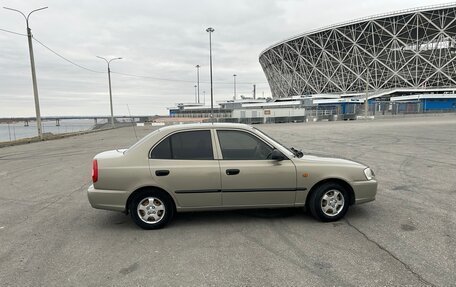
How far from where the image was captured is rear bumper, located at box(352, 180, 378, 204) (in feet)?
14.9

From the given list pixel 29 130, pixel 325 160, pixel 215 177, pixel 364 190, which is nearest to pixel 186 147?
pixel 215 177

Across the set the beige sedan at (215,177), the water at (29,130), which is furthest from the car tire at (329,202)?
the water at (29,130)

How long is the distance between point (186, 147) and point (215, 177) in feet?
2.03

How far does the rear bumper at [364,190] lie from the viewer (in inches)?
178

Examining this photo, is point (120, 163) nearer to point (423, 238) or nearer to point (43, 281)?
point (43, 281)

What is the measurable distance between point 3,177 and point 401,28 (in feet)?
256

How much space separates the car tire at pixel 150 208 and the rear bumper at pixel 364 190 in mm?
2804

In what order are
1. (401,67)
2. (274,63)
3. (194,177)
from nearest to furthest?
1. (194,177)
2. (401,67)
3. (274,63)

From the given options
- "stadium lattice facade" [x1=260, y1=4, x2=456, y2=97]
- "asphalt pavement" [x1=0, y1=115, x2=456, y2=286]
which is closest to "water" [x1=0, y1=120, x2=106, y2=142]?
"asphalt pavement" [x1=0, y1=115, x2=456, y2=286]

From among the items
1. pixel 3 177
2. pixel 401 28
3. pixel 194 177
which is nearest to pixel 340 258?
pixel 194 177

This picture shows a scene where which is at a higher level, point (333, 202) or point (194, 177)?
point (194, 177)

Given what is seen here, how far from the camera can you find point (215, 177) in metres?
4.29

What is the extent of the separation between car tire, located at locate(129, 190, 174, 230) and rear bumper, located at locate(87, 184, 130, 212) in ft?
0.43

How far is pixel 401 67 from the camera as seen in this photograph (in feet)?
237
